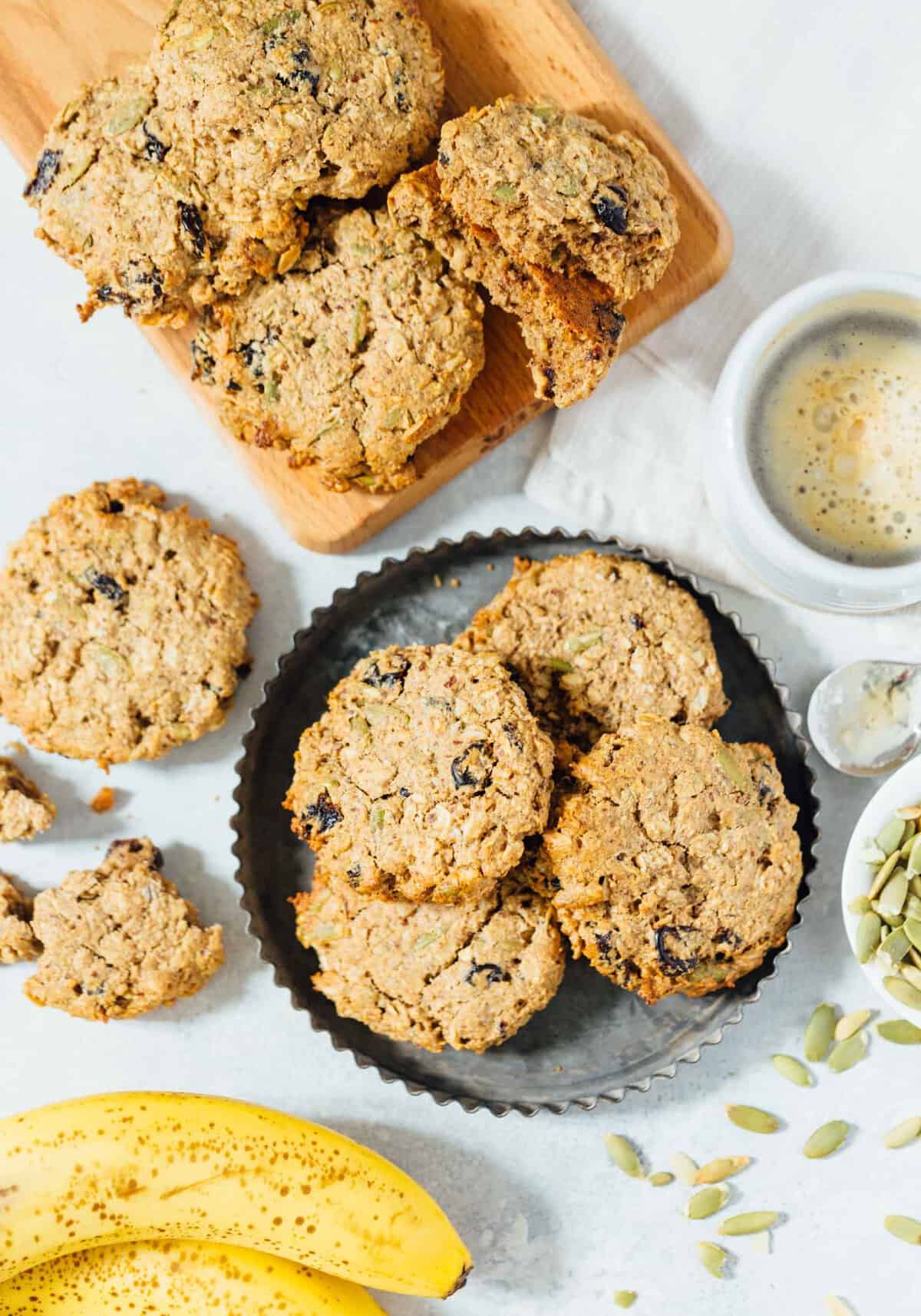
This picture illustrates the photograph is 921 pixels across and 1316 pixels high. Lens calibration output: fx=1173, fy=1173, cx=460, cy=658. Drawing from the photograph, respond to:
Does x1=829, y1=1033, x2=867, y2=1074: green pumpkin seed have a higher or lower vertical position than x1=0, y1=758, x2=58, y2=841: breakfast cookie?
lower

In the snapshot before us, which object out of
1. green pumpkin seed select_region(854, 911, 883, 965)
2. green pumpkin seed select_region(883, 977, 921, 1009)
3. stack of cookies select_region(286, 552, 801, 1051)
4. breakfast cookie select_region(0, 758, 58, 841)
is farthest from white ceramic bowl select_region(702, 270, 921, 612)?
breakfast cookie select_region(0, 758, 58, 841)

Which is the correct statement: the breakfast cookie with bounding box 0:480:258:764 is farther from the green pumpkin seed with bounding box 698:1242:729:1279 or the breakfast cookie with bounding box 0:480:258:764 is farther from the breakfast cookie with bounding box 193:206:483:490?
the green pumpkin seed with bounding box 698:1242:729:1279

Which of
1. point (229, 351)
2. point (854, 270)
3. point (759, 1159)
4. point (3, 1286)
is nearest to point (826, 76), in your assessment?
point (854, 270)

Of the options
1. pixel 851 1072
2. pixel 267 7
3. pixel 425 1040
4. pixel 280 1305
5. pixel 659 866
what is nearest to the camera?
pixel 267 7

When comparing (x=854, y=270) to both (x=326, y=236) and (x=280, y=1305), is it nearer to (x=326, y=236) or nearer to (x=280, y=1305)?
(x=326, y=236)

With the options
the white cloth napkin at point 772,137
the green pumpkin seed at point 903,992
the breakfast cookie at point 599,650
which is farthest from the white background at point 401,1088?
the white cloth napkin at point 772,137

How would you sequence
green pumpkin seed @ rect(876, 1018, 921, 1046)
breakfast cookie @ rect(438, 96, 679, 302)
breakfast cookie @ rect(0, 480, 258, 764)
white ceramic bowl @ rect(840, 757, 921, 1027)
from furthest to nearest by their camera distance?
green pumpkin seed @ rect(876, 1018, 921, 1046)
breakfast cookie @ rect(0, 480, 258, 764)
white ceramic bowl @ rect(840, 757, 921, 1027)
breakfast cookie @ rect(438, 96, 679, 302)

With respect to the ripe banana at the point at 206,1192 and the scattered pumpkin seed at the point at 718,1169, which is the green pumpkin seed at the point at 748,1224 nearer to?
the scattered pumpkin seed at the point at 718,1169

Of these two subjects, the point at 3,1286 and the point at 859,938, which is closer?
the point at 859,938
